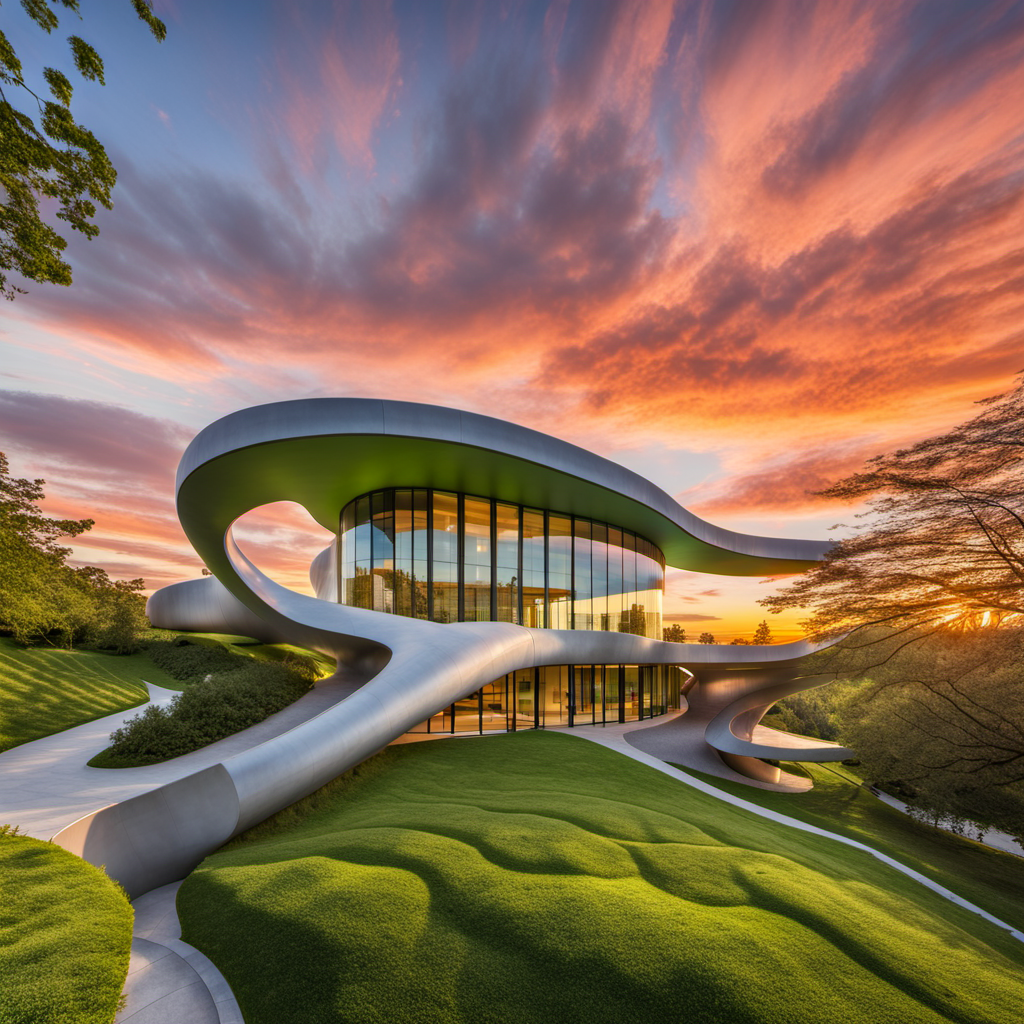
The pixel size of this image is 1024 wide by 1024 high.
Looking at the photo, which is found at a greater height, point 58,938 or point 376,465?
point 376,465

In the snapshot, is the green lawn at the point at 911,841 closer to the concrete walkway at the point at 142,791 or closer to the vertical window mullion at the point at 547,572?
the vertical window mullion at the point at 547,572

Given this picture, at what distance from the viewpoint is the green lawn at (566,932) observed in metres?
4.16

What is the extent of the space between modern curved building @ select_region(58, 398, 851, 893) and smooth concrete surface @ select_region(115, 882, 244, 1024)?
1.89m

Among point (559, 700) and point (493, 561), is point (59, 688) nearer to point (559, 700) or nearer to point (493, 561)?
point (493, 561)

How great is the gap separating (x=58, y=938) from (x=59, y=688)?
59.6 ft

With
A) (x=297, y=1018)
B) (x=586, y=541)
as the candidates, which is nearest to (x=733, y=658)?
(x=586, y=541)

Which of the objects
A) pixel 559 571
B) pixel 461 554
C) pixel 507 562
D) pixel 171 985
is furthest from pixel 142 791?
pixel 559 571

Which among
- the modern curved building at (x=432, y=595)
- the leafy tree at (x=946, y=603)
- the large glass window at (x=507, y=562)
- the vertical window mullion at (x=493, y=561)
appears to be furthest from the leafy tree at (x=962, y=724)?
the vertical window mullion at (x=493, y=561)

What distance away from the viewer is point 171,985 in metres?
4.79

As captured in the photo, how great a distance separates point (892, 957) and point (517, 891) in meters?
3.68

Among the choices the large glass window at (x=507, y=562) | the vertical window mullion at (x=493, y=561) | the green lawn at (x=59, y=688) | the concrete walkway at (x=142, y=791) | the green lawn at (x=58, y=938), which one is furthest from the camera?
the large glass window at (x=507, y=562)

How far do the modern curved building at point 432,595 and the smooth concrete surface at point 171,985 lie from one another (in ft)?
6.19

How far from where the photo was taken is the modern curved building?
28.5ft

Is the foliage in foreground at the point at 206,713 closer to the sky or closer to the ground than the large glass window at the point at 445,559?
closer to the ground
